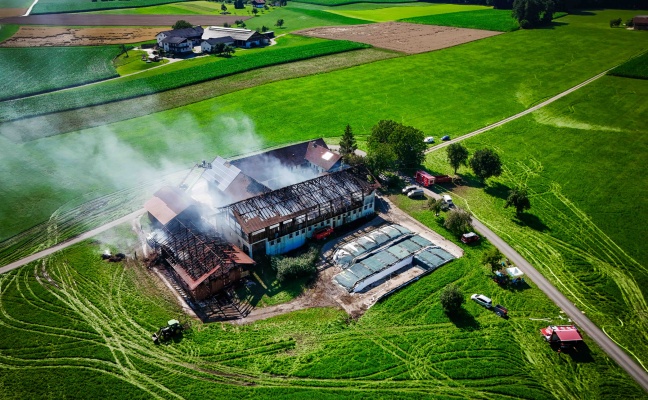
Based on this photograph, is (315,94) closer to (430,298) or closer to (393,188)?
(393,188)

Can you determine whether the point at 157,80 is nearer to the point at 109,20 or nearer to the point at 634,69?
the point at 109,20

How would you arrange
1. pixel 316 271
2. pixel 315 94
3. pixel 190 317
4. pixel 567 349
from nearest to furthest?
pixel 567 349 < pixel 190 317 < pixel 316 271 < pixel 315 94

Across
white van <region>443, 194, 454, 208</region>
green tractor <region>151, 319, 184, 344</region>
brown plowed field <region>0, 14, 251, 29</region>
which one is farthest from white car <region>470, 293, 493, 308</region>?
brown plowed field <region>0, 14, 251, 29</region>

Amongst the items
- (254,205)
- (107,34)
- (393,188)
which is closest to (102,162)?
(254,205)

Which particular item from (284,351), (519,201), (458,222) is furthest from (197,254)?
(519,201)

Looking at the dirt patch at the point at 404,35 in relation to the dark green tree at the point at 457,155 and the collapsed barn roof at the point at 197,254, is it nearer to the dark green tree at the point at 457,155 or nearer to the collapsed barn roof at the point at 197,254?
the dark green tree at the point at 457,155

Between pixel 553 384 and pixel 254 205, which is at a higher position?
pixel 254 205
